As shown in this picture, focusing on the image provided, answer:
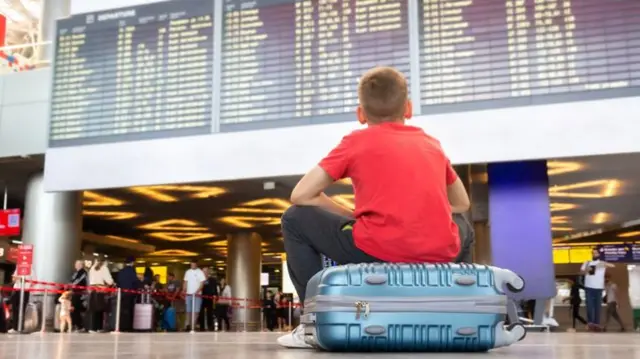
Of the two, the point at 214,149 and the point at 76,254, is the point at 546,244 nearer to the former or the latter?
the point at 214,149

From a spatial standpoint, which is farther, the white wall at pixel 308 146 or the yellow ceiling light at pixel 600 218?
the yellow ceiling light at pixel 600 218

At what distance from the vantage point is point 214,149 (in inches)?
370

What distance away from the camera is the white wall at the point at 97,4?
1020cm

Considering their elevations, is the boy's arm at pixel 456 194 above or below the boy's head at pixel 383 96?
below

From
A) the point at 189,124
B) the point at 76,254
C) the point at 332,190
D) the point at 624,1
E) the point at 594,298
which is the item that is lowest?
the point at 594,298

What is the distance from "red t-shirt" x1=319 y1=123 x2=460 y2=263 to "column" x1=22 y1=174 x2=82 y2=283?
966cm

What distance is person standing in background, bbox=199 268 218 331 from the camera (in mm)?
14992

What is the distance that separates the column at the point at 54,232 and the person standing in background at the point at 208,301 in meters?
3.92

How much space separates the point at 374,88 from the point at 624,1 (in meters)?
6.66

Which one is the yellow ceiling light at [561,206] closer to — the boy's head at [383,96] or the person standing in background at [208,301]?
the person standing in background at [208,301]

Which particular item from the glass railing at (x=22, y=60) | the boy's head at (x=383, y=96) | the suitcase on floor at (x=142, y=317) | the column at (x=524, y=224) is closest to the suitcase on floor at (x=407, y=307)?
the boy's head at (x=383, y=96)

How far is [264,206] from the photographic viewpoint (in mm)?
13312

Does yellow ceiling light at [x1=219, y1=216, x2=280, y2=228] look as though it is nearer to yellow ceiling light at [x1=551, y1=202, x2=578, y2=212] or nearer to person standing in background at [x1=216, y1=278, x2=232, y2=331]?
person standing in background at [x1=216, y1=278, x2=232, y2=331]

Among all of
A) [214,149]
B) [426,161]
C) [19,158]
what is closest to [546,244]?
[214,149]
